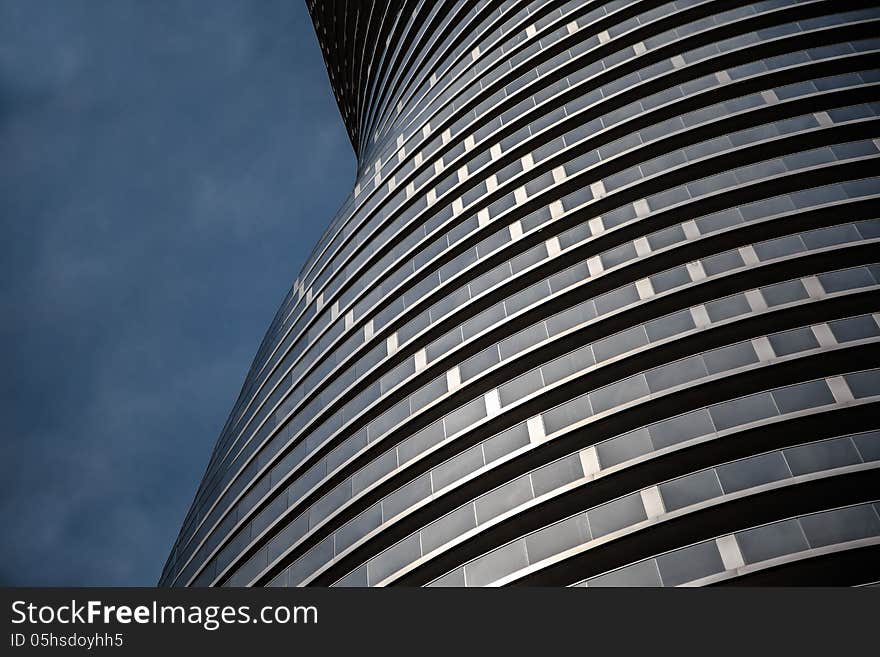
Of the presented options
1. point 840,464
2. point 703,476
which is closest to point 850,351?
point 840,464

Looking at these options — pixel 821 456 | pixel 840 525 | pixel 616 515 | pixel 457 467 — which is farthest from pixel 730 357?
pixel 457 467

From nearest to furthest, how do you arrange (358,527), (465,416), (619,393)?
(619,393)
(358,527)
(465,416)

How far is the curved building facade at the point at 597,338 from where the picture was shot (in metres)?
26.9

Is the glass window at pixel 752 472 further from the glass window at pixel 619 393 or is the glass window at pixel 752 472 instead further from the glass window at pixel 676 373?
the glass window at pixel 619 393

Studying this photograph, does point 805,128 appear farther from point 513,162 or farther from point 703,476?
point 703,476

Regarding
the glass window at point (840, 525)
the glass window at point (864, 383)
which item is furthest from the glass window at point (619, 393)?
the glass window at point (840, 525)

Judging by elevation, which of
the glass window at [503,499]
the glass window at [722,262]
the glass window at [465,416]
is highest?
the glass window at [722,262]

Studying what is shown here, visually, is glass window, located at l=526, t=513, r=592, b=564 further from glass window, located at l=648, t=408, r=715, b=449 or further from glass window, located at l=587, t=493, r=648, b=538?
glass window, located at l=648, t=408, r=715, b=449

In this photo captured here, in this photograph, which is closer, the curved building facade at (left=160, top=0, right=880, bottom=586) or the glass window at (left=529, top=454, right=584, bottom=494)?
the curved building facade at (left=160, top=0, right=880, bottom=586)

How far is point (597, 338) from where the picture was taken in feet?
110

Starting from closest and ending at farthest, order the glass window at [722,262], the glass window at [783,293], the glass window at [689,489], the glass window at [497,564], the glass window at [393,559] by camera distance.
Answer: the glass window at [689,489] → the glass window at [497,564] → the glass window at [393,559] → the glass window at [783,293] → the glass window at [722,262]

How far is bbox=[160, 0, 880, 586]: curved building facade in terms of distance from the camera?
26.9 meters

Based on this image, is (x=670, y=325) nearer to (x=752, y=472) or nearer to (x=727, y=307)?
(x=727, y=307)

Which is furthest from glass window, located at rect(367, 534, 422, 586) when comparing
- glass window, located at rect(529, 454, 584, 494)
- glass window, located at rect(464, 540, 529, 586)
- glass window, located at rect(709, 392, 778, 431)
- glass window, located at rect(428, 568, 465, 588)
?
glass window, located at rect(709, 392, 778, 431)
